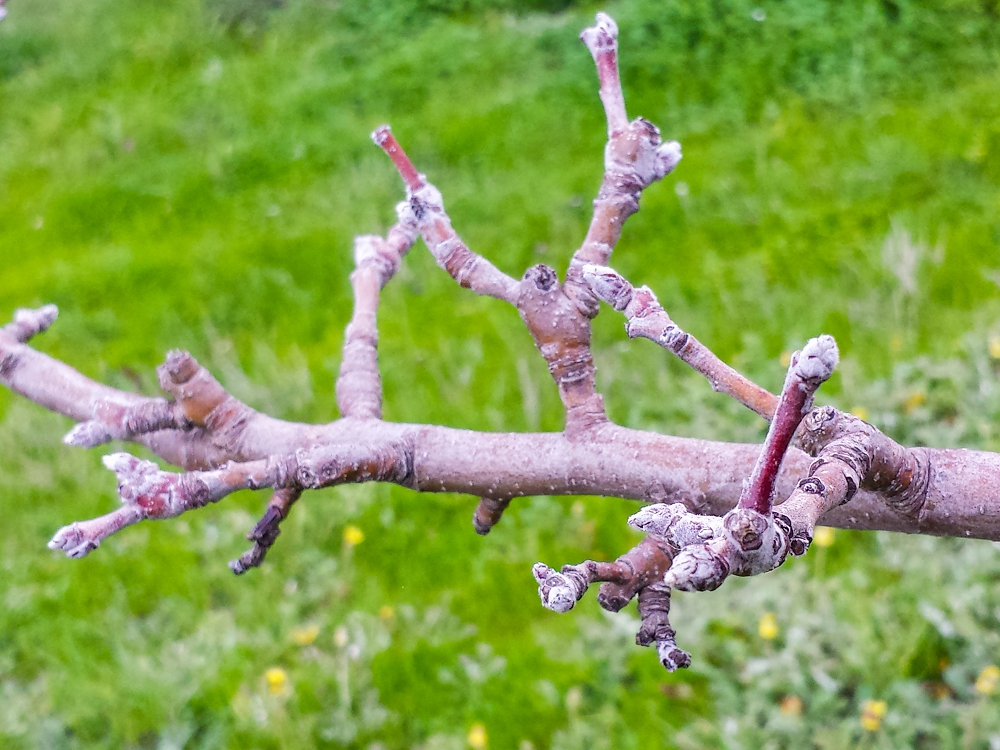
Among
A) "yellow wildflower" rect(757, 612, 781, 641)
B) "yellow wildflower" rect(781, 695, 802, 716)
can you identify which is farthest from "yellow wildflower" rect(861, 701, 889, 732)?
"yellow wildflower" rect(757, 612, 781, 641)

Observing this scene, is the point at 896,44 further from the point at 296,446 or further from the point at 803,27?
the point at 296,446

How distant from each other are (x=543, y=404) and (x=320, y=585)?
3.10ft

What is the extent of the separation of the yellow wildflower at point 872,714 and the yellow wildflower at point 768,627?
0.87 feet

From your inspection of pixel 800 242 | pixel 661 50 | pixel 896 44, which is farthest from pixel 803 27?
pixel 800 242

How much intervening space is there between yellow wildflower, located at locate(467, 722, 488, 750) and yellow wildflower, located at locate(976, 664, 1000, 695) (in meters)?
1.16

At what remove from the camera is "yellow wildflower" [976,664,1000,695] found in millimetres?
1838

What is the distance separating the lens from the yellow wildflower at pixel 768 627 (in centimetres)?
208

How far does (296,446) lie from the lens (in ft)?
2.58

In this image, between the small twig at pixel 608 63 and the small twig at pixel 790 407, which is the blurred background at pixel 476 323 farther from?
the small twig at pixel 790 407

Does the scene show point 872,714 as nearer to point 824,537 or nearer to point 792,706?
point 792,706

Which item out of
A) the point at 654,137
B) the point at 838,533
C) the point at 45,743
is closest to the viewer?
the point at 654,137

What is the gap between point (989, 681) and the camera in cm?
184

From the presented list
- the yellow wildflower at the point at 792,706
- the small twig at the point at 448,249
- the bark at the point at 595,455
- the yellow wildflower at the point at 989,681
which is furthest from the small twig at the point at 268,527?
the yellow wildflower at the point at 989,681

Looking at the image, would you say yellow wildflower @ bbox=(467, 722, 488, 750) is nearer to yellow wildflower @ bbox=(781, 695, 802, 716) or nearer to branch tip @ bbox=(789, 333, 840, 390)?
yellow wildflower @ bbox=(781, 695, 802, 716)
